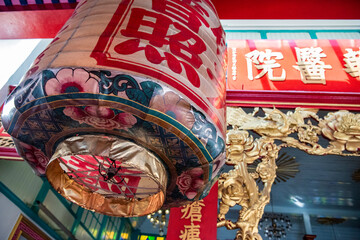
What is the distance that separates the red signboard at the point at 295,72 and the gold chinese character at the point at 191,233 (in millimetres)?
1531

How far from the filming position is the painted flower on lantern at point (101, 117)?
50.9 inches

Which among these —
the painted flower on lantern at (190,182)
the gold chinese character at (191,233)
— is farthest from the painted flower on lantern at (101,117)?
the gold chinese character at (191,233)

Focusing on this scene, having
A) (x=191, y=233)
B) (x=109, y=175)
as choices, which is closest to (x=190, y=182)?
(x=109, y=175)

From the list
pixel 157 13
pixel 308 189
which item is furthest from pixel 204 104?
pixel 308 189

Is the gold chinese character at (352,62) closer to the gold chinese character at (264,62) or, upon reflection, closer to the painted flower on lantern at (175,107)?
the gold chinese character at (264,62)

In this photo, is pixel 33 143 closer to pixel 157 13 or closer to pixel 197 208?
pixel 157 13

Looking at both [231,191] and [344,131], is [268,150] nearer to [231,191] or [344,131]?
[231,191]

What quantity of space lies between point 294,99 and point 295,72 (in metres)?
0.51

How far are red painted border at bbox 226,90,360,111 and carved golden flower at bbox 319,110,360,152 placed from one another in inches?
7.2

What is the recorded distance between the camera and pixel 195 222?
2.57 m

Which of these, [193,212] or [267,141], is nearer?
[193,212]

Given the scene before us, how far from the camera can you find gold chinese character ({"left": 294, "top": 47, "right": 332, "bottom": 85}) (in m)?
3.49

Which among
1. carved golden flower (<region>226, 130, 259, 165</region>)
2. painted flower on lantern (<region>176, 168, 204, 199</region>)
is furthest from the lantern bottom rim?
carved golden flower (<region>226, 130, 259, 165</region>)

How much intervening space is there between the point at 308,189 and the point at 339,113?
2550 millimetres
